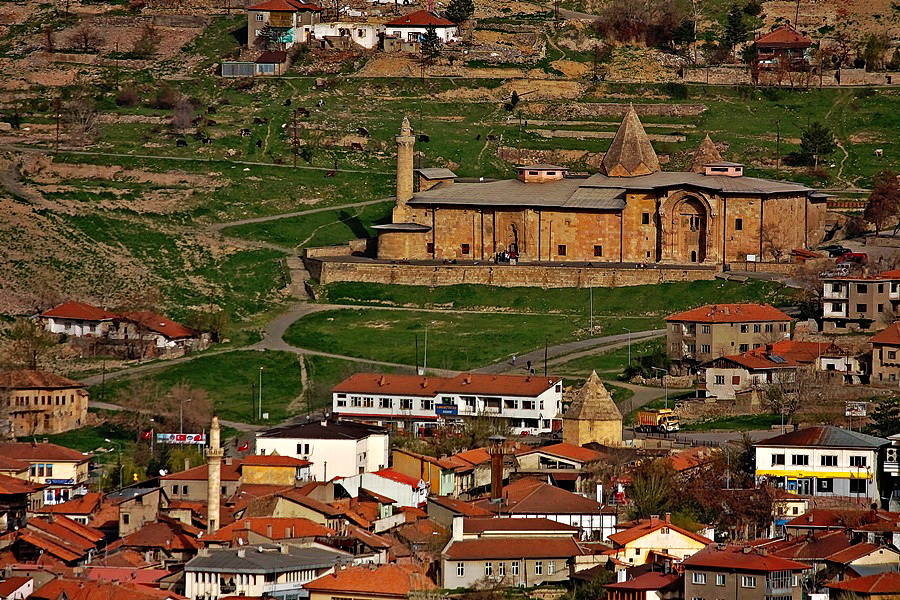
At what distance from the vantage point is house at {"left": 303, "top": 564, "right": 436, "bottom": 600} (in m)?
69.9

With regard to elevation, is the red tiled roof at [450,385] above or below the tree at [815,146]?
below

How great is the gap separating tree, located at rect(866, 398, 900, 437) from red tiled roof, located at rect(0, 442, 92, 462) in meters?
28.8

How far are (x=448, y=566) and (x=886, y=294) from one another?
1485 inches

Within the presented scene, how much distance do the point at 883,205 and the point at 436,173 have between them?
76.9 ft

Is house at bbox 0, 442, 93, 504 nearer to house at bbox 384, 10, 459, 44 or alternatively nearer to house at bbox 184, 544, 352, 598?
house at bbox 184, 544, 352, 598

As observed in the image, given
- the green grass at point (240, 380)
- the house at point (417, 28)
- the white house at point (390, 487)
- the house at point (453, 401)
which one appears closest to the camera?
the white house at point (390, 487)

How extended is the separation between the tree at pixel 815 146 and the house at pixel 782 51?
1410 cm

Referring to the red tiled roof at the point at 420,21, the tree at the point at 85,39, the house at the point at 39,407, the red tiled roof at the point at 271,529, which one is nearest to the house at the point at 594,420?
the red tiled roof at the point at 271,529

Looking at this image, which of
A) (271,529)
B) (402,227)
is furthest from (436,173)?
(271,529)

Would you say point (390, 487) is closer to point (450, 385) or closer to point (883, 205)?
point (450, 385)

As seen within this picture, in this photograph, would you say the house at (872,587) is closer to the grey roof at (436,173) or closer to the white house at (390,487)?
the white house at (390,487)

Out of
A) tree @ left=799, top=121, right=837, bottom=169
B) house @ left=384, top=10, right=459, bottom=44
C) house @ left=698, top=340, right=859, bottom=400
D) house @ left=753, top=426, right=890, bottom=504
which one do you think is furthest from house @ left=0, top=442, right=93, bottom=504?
house @ left=384, top=10, right=459, bottom=44

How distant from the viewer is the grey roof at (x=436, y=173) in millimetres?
131125

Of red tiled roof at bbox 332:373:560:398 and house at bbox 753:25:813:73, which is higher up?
house at bbox 753:25:813:73
